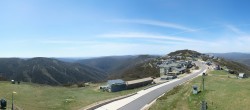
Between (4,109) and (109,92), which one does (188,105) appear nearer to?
A: (4,109)

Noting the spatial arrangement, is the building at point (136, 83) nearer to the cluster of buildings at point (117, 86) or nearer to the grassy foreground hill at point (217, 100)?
the cluster of buildings at point (117, 86)

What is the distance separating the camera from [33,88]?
82.3 m

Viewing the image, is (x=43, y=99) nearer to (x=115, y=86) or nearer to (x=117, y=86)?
(x=115, y=86)

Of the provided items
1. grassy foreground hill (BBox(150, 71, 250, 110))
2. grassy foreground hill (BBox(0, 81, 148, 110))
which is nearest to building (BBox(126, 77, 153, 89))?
grassy foreground hill (BBox(0, 81, 148, 110))

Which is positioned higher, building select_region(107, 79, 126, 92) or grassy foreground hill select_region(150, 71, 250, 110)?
grassy foreground hill select_region(150, 71, 250, 110)

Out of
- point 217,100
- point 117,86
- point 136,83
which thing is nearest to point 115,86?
point 117,86

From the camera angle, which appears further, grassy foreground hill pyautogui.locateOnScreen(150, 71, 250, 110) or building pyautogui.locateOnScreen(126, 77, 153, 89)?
building pyautogui.locateOnScreen(126, 77, 153, 89)

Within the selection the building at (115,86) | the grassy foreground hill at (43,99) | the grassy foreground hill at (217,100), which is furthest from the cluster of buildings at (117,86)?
the grassy foreground hill at (217,100)

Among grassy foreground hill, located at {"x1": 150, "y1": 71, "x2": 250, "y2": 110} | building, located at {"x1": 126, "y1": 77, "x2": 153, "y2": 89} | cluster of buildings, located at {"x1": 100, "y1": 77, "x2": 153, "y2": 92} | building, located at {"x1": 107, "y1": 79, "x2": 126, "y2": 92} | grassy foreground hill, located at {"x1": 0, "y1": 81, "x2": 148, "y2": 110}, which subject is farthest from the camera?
building, located at {"x1": 126, "y1": 77, "x2": 153, "y2": 89}

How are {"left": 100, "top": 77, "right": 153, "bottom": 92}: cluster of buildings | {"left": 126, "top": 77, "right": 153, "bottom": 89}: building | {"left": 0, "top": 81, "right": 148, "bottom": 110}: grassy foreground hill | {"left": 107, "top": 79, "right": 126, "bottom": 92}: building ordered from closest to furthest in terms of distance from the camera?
1. {"left": 0, "top": 81, "right": 148, "bottom": 110}: grassy foreground hill
2. {"left": 107, "top": 79, "right": 126, "bottom": 92}: building
3. {"left": 100, "top": 77, "right": 153, "bottom": 92}: cluster of buildings
4. {"left": 126, "top": 77, "right": 153, "bottom": 89}: building

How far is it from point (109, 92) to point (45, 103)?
97.4 ft

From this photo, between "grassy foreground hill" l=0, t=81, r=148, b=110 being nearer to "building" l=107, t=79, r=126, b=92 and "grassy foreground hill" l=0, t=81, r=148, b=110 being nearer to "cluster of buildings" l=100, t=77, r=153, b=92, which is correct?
"cluster of buildings" l=100, t=77, r=153, b=92

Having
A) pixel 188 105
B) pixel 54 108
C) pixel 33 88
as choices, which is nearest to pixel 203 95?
pixel 188 105

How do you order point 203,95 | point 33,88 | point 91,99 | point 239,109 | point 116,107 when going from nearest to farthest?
point 239,109
point 203,95
point 116,107
point 91,99
point 33,88
